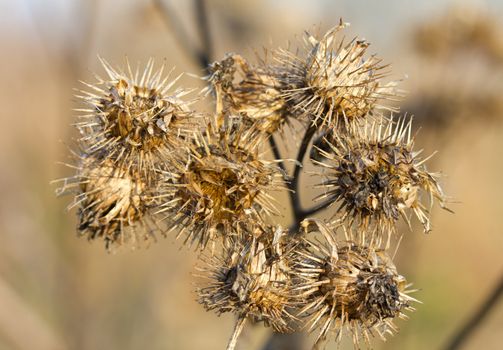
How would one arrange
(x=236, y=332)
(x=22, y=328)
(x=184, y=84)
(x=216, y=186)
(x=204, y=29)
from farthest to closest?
1. (x=184, y=84)
2. (x=22, y=328)
3. (x=204, y=29)
4. (x=216, y=186)
5. (x=236, y=332)

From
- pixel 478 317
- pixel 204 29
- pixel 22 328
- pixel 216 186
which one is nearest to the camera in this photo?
pixel 216 186

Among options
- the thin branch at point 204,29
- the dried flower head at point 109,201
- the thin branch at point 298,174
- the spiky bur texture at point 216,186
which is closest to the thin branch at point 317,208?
the thin branch at point 298,174

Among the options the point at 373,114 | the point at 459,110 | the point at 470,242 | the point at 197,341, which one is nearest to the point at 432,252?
the point at 470,242

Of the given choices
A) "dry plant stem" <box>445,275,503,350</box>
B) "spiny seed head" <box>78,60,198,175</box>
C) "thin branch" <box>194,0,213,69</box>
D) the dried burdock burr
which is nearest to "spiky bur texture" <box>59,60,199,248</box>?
"spiny seed head" <box>78,60,198,175</box>

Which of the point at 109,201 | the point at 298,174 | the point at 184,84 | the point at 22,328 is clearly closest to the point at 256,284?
the point at 298,174

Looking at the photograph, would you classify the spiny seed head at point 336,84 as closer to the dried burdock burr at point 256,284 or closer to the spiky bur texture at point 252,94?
the spiky bur texture at point 252,94

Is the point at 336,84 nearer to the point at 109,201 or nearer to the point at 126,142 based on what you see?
the point at 126,142
